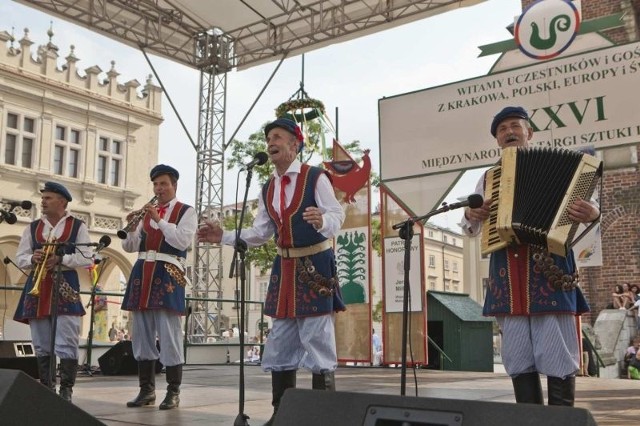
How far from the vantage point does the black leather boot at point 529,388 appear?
3.26 meters

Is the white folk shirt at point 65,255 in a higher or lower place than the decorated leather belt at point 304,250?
higher

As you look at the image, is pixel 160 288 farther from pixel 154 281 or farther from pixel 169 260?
pixel 169 260

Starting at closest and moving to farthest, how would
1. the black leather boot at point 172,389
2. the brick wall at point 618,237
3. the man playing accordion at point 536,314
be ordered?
1. the man playing accordion at point 536,314
2. the black leather boot at point 172,389
3. the brick wall at point 618,237

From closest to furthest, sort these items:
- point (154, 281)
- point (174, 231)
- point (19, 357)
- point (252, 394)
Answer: point (174, 231) → point (154, 281) → point (252, 394) → point (19, 357)

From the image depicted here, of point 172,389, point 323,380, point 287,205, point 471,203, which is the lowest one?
point 172,389

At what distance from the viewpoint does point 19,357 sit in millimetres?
7328

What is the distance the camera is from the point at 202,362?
1138cm

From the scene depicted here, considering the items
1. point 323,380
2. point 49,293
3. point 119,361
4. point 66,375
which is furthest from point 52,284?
point 119,361

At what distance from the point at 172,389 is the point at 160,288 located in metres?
0.74

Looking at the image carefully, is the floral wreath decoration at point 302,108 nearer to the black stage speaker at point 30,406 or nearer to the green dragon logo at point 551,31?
the green dragon logo at point 551,31

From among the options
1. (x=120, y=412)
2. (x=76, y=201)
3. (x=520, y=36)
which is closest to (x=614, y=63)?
(x=520, y=36)

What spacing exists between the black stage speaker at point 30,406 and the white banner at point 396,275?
810 centimetres

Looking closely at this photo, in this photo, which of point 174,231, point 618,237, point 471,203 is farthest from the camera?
point 618,237

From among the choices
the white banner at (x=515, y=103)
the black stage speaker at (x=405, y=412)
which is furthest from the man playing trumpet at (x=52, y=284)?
the white banner at (x=515, y=103)
